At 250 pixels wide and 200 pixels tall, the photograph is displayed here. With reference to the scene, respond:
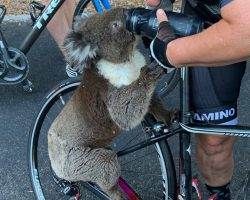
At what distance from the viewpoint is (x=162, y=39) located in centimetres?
214

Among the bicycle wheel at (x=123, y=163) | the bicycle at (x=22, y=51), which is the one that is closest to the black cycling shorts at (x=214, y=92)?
the bicycle wheel at (x=123, y=163)

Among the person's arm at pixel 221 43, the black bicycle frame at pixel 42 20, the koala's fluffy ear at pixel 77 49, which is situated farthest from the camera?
the black bicycle frame at pixel 42 20

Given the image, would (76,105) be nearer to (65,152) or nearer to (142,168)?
(65,152)

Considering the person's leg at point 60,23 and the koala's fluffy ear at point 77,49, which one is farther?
the person's leg at point 60,23

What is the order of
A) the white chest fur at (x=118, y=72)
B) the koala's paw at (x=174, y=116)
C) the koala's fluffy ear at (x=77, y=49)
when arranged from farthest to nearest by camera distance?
the koala's paw at (x=174, y=116), the white chest fur at (x=118, y=72), the koala's fluffy ear at (x=77, y=49)

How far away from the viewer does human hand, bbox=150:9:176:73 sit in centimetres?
213

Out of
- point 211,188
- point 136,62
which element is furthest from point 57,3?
point 211,188

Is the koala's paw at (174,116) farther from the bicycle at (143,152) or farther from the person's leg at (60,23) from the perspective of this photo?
the person's leg at (60,23)

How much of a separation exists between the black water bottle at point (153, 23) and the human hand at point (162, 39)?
0.16 feet

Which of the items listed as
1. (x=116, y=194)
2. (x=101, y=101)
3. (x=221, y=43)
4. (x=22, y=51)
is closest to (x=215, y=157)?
(x=116, y=194)

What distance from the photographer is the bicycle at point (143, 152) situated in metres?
2.53

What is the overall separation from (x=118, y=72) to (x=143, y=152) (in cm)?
113

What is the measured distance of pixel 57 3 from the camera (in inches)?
176

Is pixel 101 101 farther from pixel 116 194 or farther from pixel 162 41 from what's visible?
pixel 162 41
